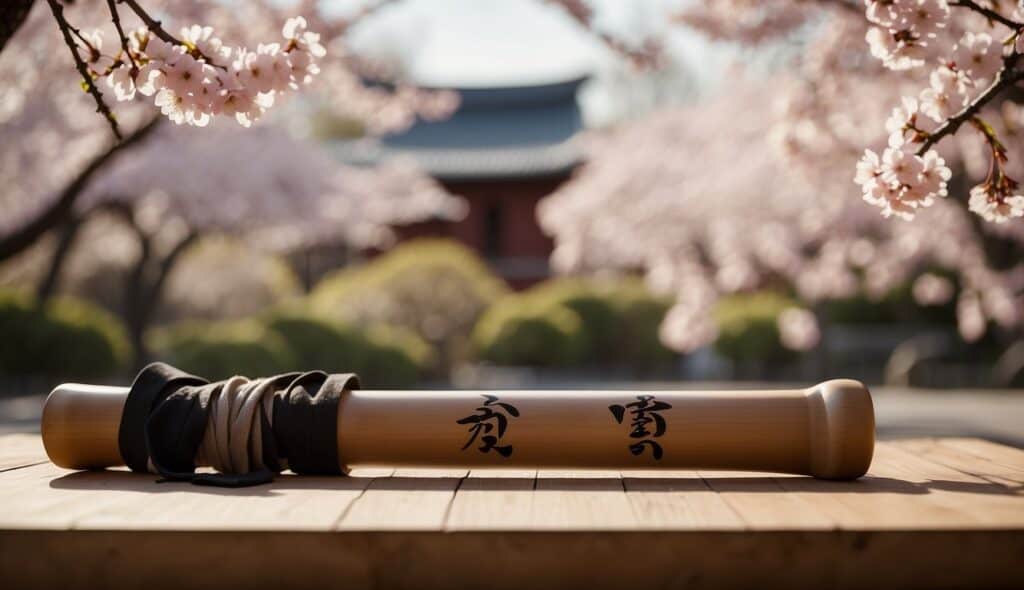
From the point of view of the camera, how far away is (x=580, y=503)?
64.6 inches

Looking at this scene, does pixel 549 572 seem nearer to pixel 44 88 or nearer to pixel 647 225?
pixel 44 88

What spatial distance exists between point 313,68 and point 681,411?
119cm

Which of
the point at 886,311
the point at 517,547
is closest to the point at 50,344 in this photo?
the point at 517,547

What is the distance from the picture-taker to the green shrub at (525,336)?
12492 mm

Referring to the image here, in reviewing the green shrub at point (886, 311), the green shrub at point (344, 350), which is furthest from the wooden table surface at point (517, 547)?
the green shrub at point (886, 311)

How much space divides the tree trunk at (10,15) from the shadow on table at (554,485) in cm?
109

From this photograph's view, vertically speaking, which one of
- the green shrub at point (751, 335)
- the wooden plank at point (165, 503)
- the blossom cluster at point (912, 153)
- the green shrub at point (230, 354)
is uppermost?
the blossom cluster at point (912, 153)

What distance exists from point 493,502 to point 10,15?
5.55ft

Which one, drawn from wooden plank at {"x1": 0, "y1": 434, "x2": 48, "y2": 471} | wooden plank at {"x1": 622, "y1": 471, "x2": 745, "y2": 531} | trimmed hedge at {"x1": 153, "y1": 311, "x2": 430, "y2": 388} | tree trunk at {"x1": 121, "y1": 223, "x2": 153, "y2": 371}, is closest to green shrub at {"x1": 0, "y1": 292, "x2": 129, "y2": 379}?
trimmed hedge at {"x1": 153, "y1": 311, "x2": 430, "y2": 388}

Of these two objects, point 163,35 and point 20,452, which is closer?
point 163,35

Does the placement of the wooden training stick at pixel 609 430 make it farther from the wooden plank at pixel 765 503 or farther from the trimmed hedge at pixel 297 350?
the trimmed hedge at pixel 297 350

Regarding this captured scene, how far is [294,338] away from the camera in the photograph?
1055cm

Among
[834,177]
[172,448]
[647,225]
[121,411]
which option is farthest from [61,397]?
[647,225]

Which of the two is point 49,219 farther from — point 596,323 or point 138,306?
point 596,323
